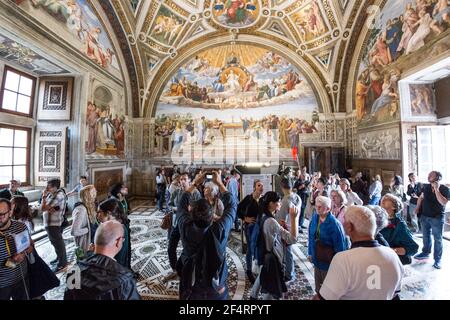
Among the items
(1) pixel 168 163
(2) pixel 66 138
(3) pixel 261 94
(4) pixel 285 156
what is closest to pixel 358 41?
(3) pixel 261 94

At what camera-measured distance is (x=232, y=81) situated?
1243 cm

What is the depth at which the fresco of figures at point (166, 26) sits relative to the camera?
10.0 meters

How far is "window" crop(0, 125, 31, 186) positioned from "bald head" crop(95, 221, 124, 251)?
7.40 metres

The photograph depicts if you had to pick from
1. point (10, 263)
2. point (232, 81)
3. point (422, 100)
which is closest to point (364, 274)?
point (10, 263)

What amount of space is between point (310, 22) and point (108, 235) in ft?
42.0

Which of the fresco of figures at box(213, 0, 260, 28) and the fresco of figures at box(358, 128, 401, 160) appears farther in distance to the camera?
the fresco of figures at box(213, 0, 260, 28)

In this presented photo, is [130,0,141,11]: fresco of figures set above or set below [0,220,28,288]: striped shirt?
above

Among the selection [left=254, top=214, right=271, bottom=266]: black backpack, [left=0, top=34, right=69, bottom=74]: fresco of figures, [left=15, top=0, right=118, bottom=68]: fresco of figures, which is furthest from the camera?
[left=15, top=0, right=118, bottom=68]: fresco of figures

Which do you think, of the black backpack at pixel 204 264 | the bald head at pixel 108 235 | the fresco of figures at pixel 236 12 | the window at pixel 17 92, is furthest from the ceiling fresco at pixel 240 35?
the black backpack at pixel 204 264

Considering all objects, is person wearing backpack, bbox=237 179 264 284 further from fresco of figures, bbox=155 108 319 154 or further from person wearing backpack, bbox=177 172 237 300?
fresco of figures, bbox=155 108 319 154

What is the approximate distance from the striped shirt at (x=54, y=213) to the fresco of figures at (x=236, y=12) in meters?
10.8

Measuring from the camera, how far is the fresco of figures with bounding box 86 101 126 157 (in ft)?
26.3

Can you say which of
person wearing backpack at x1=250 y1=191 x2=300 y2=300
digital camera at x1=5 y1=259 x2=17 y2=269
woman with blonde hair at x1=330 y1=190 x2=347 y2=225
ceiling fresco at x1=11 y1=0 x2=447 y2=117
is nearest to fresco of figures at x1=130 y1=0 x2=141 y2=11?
ceiling fresco at x1=11 y1=0 x2=447 y2=117
